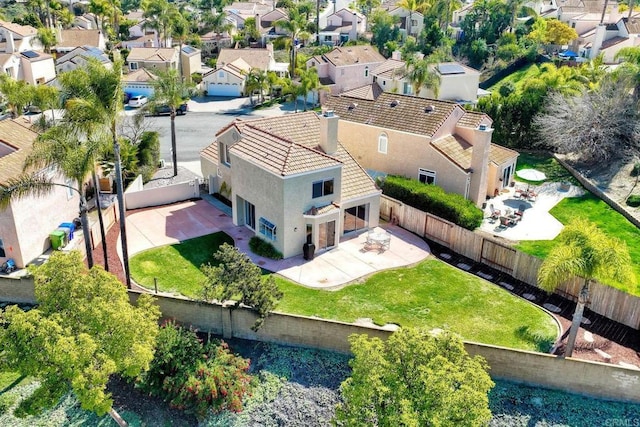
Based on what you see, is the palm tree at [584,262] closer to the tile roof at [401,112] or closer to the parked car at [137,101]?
the tile roof at [401,112]

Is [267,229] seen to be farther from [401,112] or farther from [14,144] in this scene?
[14,144]

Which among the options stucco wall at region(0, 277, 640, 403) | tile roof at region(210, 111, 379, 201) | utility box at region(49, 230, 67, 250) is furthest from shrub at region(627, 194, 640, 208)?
utility box at region(49, 230, 67, 250)

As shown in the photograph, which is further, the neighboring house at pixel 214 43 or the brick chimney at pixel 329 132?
the neighboring house at pixel 214 43

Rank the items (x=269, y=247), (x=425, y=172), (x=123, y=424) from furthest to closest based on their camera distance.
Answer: (x=425, y=172)
(x=269, y=247)
(x=123, y=424)

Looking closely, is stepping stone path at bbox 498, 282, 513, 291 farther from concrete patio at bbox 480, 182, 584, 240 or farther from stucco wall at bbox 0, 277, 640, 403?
stucco wall at bbox 0, 277, 640, 403

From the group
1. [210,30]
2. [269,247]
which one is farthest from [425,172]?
[210,30]

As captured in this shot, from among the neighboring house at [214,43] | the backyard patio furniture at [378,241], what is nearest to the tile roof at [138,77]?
the neighboring house at [214,43]

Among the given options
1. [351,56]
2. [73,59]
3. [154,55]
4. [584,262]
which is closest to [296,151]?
[584,262]

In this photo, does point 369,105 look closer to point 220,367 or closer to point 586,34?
point 220,367
